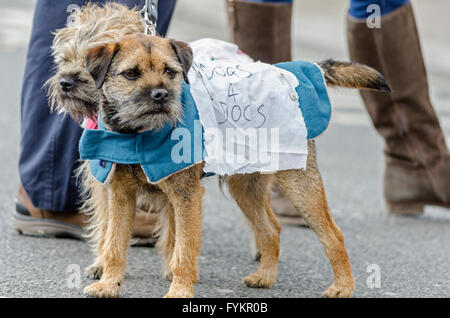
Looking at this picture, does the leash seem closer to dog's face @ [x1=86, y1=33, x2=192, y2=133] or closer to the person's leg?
dog's face @ [x1=86, y1=33, x2=192, y2=133]

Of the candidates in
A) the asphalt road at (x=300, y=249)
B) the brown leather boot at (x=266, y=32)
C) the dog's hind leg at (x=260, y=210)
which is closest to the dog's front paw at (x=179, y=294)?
the asphalt road at (x=300, y=249)

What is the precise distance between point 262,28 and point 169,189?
1.95 meters

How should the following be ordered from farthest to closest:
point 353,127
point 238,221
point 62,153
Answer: point 353,127
point 238,221
point 62,153

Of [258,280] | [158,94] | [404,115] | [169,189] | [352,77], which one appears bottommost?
[258,280]

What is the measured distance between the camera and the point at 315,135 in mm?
3859

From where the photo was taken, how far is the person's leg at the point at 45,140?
4.38 meters

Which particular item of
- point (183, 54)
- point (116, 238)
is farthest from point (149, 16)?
point (116, 238)

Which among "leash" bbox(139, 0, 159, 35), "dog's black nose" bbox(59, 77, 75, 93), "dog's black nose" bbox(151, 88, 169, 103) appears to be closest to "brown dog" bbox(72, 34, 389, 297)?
"dog's black nose" bbox(151, 88, 169, 103)

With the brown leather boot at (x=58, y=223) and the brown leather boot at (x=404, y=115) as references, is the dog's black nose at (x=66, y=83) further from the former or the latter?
the brown leather boot at (x=404, y=115)

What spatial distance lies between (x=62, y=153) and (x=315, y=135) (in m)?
1.53

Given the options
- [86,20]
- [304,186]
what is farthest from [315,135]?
[86,20]

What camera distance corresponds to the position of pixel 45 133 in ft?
14.8

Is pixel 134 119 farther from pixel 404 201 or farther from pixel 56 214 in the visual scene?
pixel 404 201

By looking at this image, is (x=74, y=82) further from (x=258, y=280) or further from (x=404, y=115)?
(x=404, y=115)
